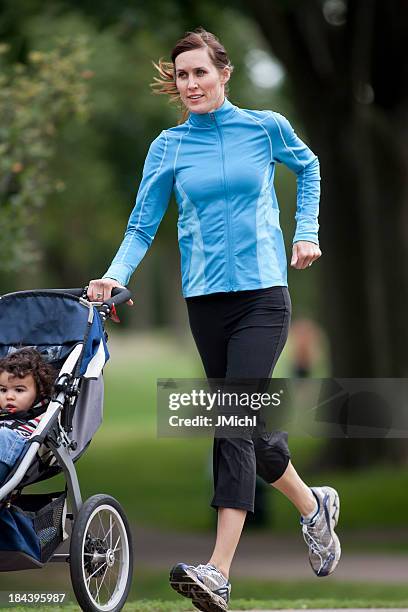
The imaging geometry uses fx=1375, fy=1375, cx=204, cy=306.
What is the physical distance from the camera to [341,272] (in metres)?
15.6

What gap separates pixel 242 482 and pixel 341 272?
412 inches

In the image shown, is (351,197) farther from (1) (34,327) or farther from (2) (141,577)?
(1) (34,327)

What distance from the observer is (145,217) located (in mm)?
5602

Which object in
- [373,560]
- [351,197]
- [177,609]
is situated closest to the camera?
[177,609]

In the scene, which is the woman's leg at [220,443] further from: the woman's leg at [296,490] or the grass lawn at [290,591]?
the grass lawn at [290,591]

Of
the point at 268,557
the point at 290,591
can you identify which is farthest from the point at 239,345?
the point at 268,557

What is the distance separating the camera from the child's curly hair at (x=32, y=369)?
5344mm

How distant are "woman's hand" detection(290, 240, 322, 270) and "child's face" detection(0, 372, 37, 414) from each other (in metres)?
1.13

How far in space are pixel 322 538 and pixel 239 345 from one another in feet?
Result: 3.40

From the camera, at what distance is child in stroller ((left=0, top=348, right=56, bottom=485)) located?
5.32m

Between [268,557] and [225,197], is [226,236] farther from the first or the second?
[268,557]

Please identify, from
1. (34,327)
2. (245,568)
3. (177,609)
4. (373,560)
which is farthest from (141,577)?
(34,327)

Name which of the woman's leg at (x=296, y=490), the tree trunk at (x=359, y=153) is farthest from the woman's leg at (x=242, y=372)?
the tree trunk at (x=359, y=153)

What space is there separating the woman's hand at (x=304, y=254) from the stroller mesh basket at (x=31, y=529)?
130cm
